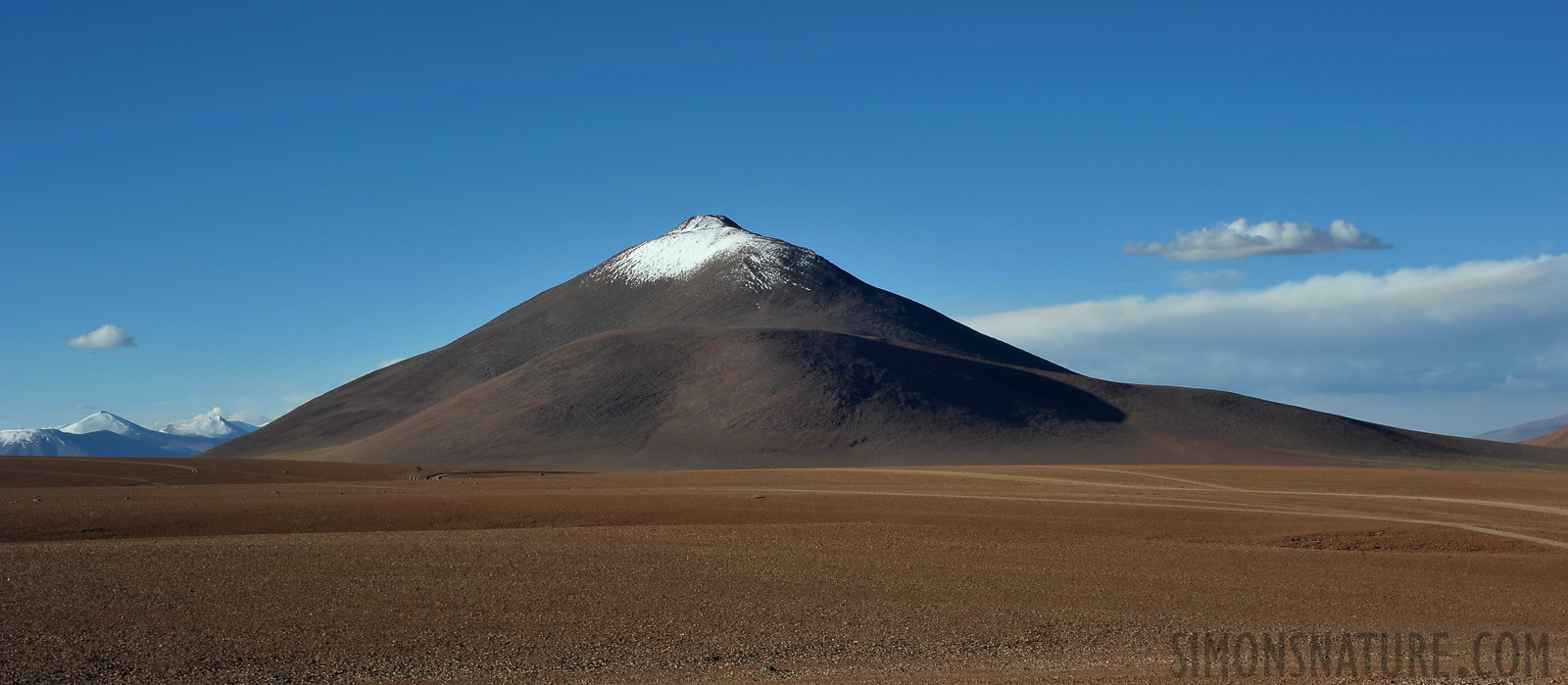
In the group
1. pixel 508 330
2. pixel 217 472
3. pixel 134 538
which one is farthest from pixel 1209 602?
pixel 508 330

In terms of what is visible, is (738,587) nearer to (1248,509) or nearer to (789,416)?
(1248,509)

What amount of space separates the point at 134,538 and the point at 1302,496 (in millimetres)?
39039

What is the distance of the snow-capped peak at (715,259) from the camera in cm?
17688

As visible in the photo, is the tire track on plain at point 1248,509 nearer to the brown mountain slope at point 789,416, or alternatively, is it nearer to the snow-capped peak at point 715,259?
the brown mountain slope at point 789,416

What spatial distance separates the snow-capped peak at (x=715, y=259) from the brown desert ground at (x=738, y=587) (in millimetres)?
140868

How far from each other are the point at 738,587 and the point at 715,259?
167 meters

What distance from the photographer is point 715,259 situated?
185 m

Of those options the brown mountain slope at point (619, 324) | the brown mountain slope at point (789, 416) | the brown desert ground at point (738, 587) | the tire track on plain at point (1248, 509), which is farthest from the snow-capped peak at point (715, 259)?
the brown desert ground at point (738, 587)

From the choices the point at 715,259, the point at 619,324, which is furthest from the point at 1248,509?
the point at 715,259

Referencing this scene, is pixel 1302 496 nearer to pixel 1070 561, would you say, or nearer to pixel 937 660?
pixel 1070 561

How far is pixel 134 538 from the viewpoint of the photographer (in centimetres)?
2561

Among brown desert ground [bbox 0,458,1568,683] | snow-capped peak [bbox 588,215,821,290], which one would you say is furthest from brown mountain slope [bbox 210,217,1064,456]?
brown desert ground [bbox 0,458,1568,683]

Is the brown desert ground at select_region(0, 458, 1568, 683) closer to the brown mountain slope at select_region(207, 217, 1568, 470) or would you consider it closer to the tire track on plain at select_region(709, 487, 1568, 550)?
the tire track on plain at select_region(709, 487, 1568, 550)

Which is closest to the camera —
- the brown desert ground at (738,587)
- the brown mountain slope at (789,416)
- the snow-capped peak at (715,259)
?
the brown desert ground at (738,587)
